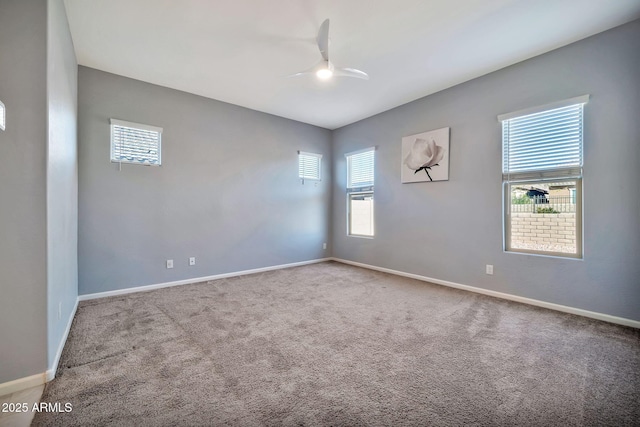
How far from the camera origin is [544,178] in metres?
3.06

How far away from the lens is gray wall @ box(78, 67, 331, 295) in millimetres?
3354

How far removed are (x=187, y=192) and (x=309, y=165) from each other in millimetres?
2420

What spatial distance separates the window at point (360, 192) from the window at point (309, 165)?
64cm

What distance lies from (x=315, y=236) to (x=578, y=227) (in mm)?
3999

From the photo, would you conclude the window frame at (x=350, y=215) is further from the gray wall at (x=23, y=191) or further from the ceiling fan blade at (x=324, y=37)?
the gray wall at (x=23, y=191)

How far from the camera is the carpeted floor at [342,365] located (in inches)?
58.3

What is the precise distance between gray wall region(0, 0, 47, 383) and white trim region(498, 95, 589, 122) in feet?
14.4

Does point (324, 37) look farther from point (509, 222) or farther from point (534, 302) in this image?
point (534, 302)

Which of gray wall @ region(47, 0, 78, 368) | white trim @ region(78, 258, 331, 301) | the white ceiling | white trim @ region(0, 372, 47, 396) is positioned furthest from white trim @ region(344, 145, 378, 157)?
white trim @ region(0, 372, 47, 396)

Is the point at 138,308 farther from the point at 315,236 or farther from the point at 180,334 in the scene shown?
the point at 315,236

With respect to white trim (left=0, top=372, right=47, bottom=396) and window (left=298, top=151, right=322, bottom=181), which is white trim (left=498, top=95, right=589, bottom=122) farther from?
white trim (left=0, top=372, right=47, bottom=396)

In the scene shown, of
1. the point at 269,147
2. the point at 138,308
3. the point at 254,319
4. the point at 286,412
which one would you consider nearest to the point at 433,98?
the point at 269,147

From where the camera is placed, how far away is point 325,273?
4.69 m

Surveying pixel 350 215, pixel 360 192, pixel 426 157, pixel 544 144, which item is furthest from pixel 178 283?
pixel 544 144
